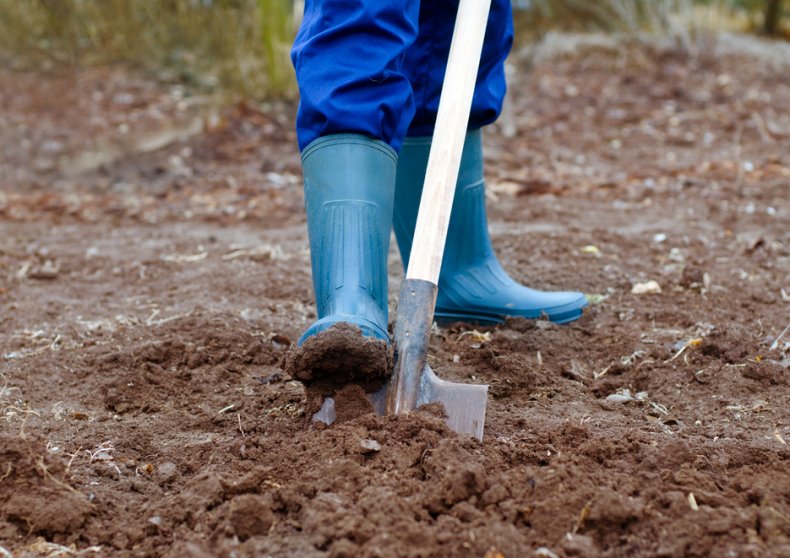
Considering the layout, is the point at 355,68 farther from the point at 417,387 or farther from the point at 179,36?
the point at 179,36

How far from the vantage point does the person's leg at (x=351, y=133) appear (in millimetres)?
1664

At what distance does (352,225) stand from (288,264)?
1.51 metres

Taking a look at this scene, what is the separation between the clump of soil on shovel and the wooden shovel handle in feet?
0.75

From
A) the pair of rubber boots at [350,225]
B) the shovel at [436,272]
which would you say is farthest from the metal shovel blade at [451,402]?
the pair of rubber boots at [350,225]

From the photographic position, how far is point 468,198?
2.30 m

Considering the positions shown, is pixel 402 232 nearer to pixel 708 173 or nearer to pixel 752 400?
pixel 752 400

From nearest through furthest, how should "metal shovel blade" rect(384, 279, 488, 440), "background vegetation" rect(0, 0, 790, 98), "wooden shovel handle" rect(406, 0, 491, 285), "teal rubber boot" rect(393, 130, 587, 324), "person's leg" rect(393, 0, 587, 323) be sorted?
"metal shovel blade" rect(384, 279, 488, 440)
"wooden shovel handle" rect(406, 0, 491, 285)
"person's leg" rect(393, 0, 587, 323)
"teal rubber boot" rect(393, 130, 587, 324)
"background vegetation" rect(0, 0, 790, 98)

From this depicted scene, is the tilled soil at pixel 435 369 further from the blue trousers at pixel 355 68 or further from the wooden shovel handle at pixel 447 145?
the blue trousers at pixel 355 68

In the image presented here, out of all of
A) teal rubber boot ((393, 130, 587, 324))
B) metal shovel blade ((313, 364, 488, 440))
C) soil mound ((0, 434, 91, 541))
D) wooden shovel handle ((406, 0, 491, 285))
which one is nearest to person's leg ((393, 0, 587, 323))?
teal rubber boot ((393, 130, 587, 324))

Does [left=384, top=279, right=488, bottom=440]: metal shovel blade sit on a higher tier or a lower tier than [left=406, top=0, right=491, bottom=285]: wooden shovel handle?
lower

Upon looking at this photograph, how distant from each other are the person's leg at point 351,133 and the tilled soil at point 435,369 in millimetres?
306

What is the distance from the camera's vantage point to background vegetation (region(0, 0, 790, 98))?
6.00 meters

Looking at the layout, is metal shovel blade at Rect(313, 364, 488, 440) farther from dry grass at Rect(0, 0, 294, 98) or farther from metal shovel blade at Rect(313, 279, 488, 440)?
dry grass at Rect(0, 0, 294, 98)

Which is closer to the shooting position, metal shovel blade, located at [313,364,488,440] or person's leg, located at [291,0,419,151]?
metal shovel blade, located at [313,364,488,440]
